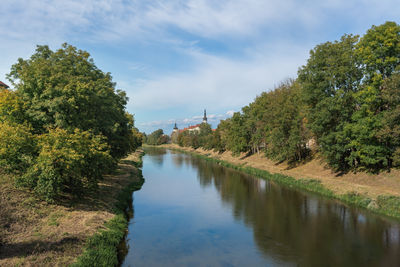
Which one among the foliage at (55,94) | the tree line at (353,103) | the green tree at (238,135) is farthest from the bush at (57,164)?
the green tree at (238,135)

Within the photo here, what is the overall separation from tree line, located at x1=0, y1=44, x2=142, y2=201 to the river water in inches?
212

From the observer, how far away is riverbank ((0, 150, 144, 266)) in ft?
36.5

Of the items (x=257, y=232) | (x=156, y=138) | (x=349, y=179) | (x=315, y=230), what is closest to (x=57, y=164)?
(x=257, y=232)

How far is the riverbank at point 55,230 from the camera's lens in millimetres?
11133

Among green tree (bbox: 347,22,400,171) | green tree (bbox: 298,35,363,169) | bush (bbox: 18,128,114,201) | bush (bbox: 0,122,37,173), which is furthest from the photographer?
green tree (bbox: 298,35,363,169)

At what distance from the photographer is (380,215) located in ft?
65.0

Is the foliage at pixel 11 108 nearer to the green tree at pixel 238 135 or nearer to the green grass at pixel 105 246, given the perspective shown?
the green grass at pixel 105 246

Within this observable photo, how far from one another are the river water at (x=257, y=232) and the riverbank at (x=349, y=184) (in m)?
1.26

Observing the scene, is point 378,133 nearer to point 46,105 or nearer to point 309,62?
point 309,62

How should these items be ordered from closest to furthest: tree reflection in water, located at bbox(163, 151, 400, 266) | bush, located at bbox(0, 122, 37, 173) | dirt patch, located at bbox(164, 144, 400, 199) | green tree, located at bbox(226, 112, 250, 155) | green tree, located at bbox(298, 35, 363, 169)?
1. tree reflection in water, located at bbox(163, 151, 400, 266)
2. bush, located at bbox(0, 122, 37, 173)
3. dirt patch, located at bbox(164, 144, 400, 199)
4. green tree, located at bbox(298, 35, 363, 169)
5. green tree, located at bbox(226, 112, 250, 155)

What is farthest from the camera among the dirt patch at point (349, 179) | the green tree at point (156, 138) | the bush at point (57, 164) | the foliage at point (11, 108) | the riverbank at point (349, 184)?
the green tree at point (156, 138)

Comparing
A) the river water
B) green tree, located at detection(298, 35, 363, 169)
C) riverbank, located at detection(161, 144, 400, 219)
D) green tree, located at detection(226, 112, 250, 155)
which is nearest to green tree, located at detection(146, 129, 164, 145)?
green tree, located at detection(226, 112, 250, 155)

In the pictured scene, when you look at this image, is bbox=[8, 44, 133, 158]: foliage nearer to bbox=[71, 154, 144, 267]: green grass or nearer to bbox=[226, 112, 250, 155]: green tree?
bbox=[71, 154, 144, 267]: green grass

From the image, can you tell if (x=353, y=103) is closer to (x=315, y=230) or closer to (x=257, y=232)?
(x=315, y=230)
